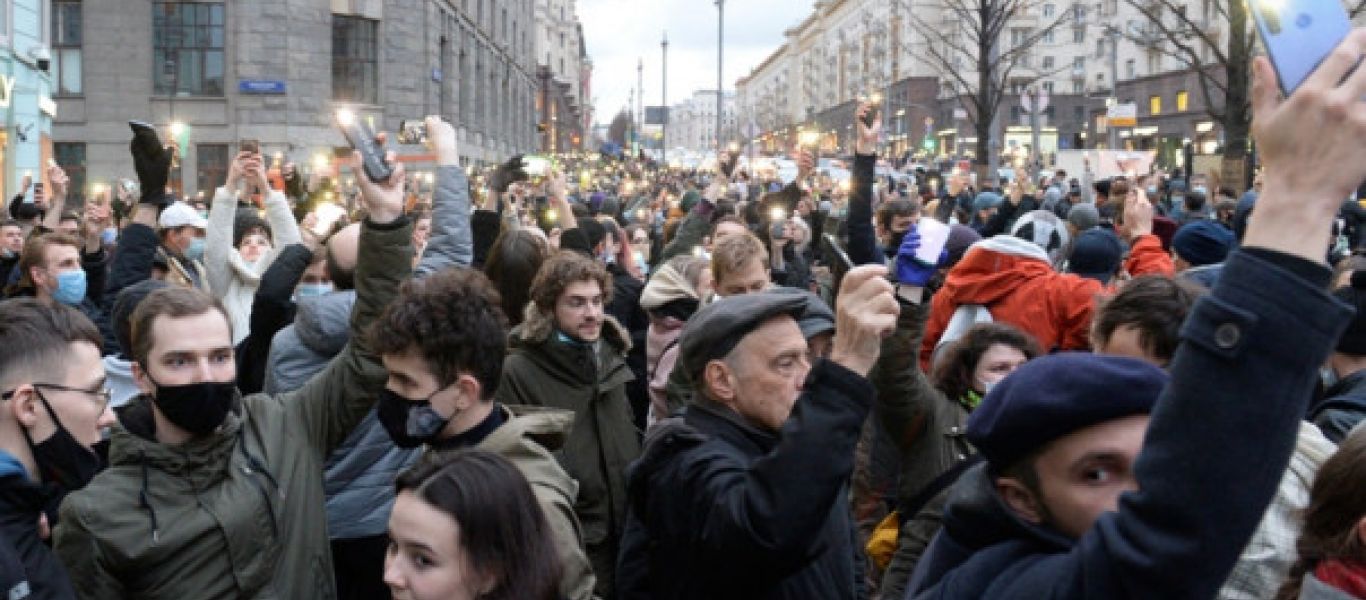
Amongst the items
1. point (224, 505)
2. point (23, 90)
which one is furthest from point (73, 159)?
point (224, 505)

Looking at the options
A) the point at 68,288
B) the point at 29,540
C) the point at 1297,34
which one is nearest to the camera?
the point at 1297,34

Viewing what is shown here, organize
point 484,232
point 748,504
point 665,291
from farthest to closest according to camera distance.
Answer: point 484,232, point 665,291, point 748,504

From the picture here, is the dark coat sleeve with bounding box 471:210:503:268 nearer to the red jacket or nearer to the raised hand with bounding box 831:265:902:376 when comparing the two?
the red jacket

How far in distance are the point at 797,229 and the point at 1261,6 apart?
926 cm

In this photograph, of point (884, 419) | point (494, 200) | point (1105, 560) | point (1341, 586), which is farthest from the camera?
point (494, 200)

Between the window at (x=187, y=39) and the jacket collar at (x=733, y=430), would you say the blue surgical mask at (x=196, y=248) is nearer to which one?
the jacket collar at (x=733, y=430)

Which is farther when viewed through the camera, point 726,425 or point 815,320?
point 815,320

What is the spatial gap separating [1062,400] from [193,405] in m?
2.57

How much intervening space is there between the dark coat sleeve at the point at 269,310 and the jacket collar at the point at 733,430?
334 cm

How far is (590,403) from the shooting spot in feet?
17.8

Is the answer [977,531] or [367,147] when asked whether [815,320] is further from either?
[977,531]

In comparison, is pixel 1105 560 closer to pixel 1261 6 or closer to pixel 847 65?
pixel 1261 6

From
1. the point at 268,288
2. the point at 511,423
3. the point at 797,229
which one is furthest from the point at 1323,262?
the point at 797,229

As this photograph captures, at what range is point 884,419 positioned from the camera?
4.55 metres
